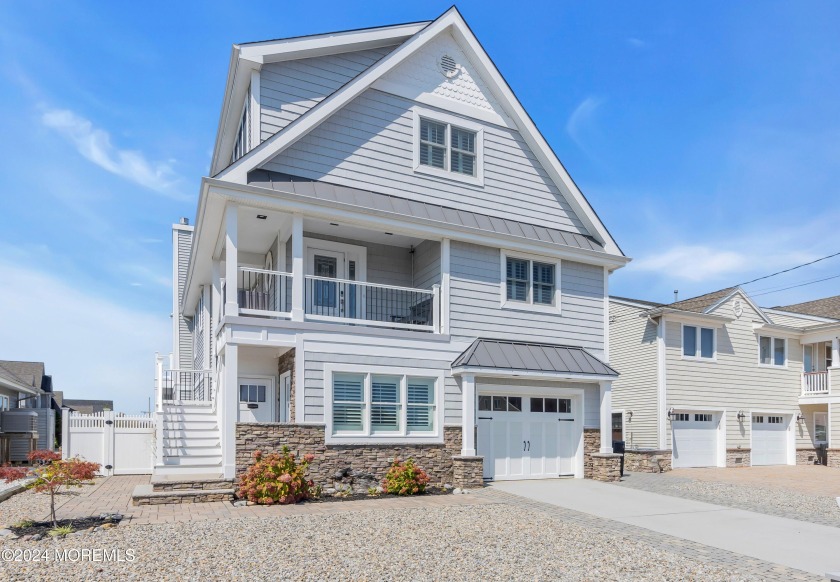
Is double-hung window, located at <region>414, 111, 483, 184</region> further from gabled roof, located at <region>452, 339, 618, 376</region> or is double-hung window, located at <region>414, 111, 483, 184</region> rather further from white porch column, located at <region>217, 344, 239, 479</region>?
white porch column, located at <region>217, 344, 239, 479</region>

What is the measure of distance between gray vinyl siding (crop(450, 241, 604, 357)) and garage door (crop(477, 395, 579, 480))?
1.63 metres

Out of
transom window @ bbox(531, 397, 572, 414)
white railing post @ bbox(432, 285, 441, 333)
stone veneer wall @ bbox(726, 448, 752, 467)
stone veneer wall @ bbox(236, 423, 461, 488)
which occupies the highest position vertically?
white railing post @ bbox(432, 285, 441, 333)

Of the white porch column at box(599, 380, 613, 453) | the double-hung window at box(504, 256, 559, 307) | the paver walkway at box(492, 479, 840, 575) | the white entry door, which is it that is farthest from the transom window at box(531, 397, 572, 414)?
the white entry door

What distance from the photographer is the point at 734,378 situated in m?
23.8

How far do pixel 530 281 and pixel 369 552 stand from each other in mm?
9787

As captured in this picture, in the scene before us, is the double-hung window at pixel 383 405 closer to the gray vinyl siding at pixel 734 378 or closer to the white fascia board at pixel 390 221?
the white fascia board at pixel 390 221

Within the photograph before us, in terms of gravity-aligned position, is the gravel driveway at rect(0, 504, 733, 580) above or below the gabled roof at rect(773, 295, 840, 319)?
below

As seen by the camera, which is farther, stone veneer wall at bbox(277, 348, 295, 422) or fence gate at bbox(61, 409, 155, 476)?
fence gate at bbox(61, 409, 155, 476)

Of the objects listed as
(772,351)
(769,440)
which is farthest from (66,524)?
(772,351)

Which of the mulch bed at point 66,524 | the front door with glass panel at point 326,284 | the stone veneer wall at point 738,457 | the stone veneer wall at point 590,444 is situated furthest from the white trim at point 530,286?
the stone veneer wall at point 738,457

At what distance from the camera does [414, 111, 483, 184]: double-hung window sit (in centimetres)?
1562

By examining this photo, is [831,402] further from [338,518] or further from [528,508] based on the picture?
[338,518]

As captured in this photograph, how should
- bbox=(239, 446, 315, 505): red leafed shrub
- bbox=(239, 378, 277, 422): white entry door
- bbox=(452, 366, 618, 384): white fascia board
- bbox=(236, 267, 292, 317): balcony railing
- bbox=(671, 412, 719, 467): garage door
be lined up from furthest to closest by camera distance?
1. bbox=(671, 412, 719, 467): garage door
2. bbox=(239, 378, 277, 422): white entry door
3. bbox=(452, 366, 618, 384): white fascia board
4. bbox=(236, 267, 292, 317): balcony railing
5. bbox=(239, 446, 315, 505): red leafed shrub

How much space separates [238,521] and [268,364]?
232 inches
